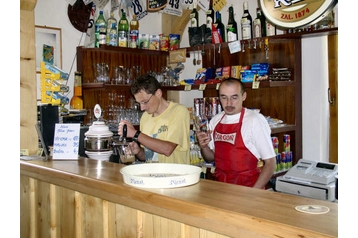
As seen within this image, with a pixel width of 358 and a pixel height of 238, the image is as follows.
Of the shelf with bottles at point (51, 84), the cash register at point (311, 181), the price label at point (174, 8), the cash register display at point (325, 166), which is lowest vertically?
the cash register at point (311, 181)

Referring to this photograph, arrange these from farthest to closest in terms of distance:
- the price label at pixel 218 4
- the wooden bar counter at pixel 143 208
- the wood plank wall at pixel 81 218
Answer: the price label at pixel 218 4, the wood plank wall at pixel 81 218, the wooden bar counter at pixel 143 208

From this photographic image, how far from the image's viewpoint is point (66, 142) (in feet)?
8.73

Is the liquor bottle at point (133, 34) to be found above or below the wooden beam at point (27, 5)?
above

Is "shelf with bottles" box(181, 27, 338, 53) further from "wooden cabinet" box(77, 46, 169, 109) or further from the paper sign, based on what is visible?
the paper sign

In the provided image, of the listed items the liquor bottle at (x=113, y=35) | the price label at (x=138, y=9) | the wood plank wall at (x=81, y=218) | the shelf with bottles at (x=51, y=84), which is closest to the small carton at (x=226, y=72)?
the liquor bottle at (x=113, y=35)

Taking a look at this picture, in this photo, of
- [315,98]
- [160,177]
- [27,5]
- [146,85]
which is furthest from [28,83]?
[315,98]

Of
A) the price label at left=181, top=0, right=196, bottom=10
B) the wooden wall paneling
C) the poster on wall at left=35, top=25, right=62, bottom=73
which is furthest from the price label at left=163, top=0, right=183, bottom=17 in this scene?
the wooden wall paneling

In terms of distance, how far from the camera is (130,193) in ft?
5.61

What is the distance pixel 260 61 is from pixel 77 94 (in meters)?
2.14

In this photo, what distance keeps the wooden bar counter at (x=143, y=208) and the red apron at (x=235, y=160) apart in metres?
1.11

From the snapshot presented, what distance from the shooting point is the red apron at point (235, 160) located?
9.99 feet

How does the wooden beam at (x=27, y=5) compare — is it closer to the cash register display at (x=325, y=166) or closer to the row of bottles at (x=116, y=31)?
the row of bottles at (x=116, y=31)

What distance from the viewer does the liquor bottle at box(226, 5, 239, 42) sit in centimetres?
458
